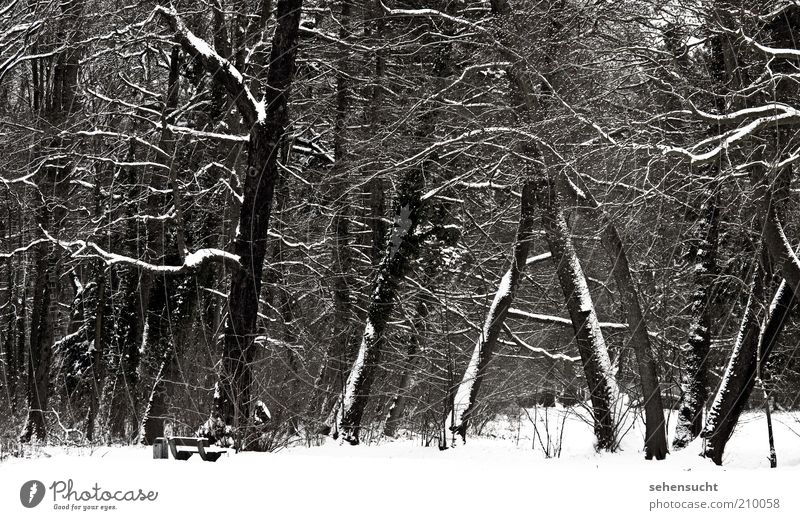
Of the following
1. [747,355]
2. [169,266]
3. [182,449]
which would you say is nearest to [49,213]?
[169,266]

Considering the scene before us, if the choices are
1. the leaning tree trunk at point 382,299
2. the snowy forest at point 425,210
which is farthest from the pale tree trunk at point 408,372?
the leaning tree trunk at point 382,299

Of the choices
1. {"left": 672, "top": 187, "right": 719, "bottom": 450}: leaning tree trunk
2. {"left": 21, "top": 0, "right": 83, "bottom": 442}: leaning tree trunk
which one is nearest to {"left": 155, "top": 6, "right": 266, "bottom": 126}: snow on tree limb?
{"left": 21, "top": 0, "right": 83, "bottom": 442}: leaning tree trunk

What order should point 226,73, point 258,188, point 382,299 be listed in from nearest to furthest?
point 258,188 → point 226,73 → point 382,299

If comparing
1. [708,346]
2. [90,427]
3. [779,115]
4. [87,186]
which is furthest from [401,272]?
[87,186]

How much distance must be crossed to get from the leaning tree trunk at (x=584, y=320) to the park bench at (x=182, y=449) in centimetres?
501

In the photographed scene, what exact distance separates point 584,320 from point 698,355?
188cm

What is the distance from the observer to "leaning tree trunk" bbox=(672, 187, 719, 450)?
11016 mm

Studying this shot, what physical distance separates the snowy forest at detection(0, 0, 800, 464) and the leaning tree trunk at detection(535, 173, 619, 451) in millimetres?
35

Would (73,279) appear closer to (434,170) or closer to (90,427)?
(90,427)

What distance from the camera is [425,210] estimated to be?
42.8ft

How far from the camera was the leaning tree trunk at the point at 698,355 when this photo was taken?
11.0m

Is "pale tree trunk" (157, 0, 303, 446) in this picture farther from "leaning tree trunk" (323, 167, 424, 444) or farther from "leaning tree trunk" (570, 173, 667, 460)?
"leaning tree trunk" (570, 173, 667, 460)

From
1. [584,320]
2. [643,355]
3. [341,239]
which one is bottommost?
[643,355]

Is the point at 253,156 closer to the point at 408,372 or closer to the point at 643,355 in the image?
the point at 643,355
